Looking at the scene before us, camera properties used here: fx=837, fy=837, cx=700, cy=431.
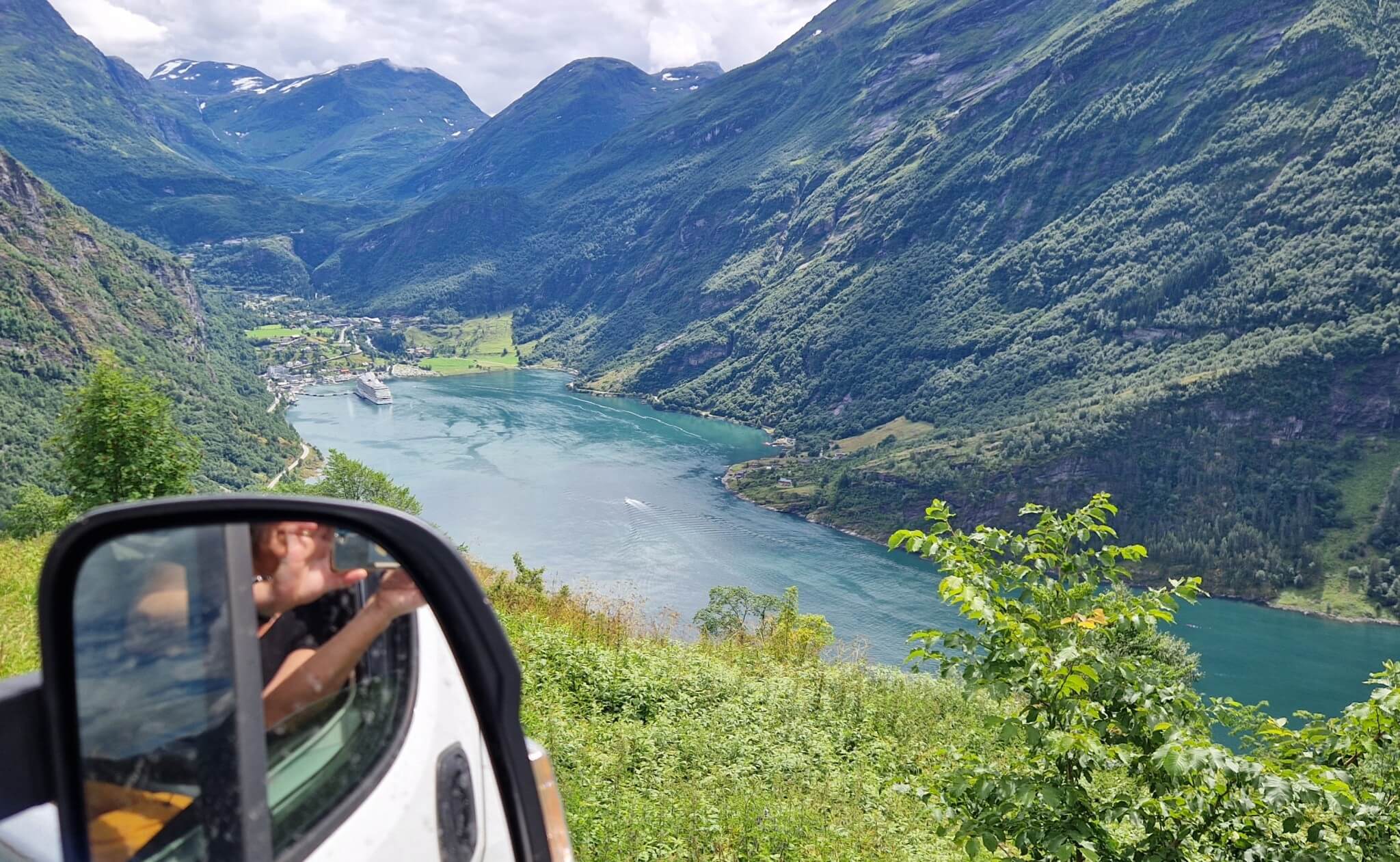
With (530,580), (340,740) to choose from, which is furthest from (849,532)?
(340,740)

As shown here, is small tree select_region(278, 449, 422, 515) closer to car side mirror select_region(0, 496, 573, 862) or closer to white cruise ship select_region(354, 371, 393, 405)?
car side mirror select_region(0, 496, 573, 862)

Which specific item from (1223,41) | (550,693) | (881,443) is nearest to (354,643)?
(550,693)

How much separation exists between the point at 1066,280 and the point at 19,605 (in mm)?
130526

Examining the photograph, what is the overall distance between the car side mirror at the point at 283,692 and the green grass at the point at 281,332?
149 meters

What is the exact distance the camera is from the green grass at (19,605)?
151 inches

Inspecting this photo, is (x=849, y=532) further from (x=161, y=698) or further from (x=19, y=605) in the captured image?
(x=161, y=698)

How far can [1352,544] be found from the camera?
198ft

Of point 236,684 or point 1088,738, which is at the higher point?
point 236,684

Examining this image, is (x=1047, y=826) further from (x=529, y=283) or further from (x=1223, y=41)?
(x=529, y=283)

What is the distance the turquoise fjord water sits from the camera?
140ft

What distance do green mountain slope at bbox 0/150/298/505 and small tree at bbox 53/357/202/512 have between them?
149ft

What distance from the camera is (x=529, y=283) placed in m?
195

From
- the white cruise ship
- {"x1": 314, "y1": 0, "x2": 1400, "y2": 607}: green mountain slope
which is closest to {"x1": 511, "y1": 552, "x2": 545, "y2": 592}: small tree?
{"x1": 314, "y1": 0, "x2": 1400, "y2": 607}: green mountain slope

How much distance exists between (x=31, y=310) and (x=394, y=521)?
84460 mm
